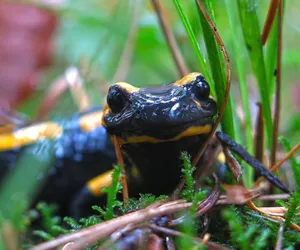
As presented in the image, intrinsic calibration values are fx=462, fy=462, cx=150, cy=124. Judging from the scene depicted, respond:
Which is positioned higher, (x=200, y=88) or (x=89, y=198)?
(x=200, y=88)

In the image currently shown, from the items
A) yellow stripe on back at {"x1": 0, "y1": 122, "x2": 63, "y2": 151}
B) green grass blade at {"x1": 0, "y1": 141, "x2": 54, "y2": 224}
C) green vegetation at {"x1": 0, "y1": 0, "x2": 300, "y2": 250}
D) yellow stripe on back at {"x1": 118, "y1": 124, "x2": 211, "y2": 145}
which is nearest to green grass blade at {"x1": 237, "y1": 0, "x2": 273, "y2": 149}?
green vegetation at {"x1": 0, "y1": 0, "x2": 300, "y2": 250}

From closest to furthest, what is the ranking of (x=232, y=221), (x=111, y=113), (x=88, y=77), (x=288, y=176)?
1. (x=232, y=221)
2. (x=111, y=113)
3. (x=288, y=176)
4. (x=88, y=77)

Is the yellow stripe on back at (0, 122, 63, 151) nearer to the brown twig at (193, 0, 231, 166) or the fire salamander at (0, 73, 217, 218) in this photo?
the fire salamander at (0, 73, 217, 218)

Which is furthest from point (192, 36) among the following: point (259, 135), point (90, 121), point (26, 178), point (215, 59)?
point (90, 121)

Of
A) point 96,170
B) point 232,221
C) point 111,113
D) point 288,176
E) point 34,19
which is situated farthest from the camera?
point 34,19

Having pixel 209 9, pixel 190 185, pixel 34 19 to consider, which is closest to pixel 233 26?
pixel 209 9

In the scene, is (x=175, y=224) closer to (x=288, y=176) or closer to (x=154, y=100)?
(x=154, y=100)

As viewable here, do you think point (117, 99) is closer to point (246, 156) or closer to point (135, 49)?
point (246, 156)
